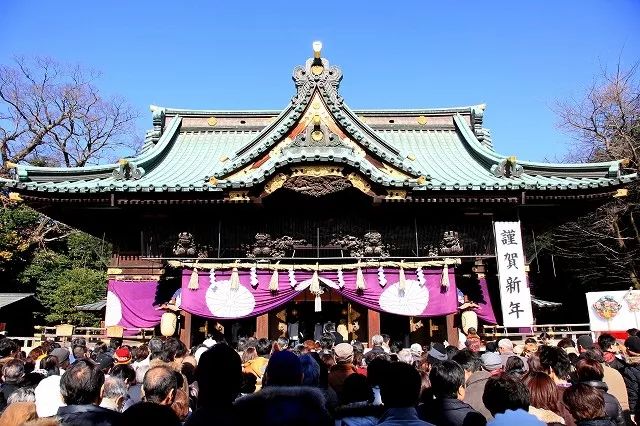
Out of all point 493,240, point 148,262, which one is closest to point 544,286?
point 493,240

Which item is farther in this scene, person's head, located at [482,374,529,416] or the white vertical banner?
the white vertical banner

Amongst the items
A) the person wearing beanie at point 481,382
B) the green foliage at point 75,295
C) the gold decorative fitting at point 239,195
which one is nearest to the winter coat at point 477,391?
the person wearing beanie at point 481,382

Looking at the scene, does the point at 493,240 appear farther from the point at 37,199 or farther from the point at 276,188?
the point at 37,199

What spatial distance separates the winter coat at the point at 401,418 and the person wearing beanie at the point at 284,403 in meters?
0.41

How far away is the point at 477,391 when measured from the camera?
15.5 ft

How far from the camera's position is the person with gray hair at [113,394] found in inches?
164

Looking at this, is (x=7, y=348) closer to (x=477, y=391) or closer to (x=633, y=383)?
(x=477, y=391)

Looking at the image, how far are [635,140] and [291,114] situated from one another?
1901 centimetres

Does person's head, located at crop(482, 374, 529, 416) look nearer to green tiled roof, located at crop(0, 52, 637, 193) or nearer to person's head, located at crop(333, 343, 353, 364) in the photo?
person's head, located at crop(333, 343, 353, 364)

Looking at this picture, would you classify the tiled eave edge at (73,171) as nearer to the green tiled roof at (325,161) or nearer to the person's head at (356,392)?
the green tiled roof at (325,161)

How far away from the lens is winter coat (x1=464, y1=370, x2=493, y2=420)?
461 centimetres

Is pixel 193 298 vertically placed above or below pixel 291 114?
below

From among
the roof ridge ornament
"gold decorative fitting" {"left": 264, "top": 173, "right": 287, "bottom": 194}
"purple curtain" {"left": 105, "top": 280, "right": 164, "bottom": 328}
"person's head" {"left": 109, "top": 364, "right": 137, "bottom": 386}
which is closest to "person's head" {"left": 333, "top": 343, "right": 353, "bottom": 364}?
"person's head" {"left": 109, "top": 364, "right": 137, "bottom": 386}

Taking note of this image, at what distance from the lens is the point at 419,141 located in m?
17.4
